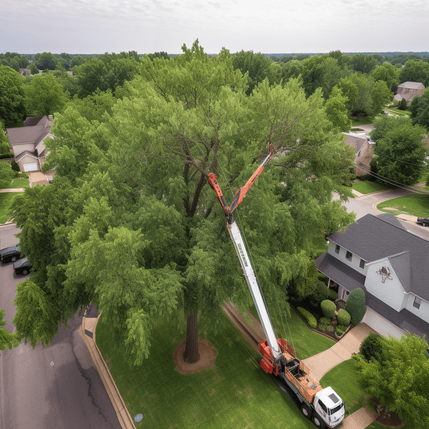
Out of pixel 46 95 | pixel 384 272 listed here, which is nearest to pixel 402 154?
pixel 384 272

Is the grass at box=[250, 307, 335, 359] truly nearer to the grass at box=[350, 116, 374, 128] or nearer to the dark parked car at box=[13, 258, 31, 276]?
the dark parked car at box=[13, 258, 31, 276]

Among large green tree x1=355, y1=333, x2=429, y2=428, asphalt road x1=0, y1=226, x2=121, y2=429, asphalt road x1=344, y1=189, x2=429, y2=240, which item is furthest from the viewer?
asphalt road x1=344, y1=189, x2=429, y2=240

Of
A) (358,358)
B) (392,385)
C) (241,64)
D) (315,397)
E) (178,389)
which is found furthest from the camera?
(241,64)

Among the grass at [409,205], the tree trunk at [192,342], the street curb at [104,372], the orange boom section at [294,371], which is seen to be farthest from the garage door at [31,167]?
the grass at [409,205]

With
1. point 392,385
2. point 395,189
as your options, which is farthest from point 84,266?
point 395,189

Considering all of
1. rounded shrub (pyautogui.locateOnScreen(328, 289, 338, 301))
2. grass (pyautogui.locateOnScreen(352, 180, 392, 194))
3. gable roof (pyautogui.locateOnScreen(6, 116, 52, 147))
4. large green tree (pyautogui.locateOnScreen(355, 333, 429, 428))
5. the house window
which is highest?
gable roof (pyautogui.locateOnScreen(6, 116, 52, 147))

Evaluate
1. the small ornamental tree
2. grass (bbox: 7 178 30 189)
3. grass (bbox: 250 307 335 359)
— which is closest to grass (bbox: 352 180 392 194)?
the small ornamental tree

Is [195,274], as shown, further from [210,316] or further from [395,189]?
[395,189]
